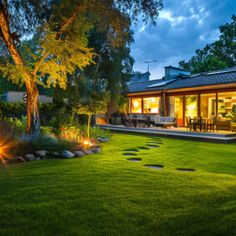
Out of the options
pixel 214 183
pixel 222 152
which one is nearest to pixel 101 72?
pixel 222 152

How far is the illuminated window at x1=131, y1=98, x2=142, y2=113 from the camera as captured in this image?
20.3m

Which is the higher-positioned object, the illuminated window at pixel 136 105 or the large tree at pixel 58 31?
the large tree at pixel 58 31

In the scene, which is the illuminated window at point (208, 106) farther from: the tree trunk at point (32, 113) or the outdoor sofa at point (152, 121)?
the tree trunk at point (32, 113)

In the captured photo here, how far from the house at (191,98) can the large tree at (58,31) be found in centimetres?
777

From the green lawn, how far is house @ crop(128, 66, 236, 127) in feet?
32.1

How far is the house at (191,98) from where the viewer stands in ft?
48.4

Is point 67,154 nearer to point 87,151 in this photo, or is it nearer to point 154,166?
point 87,151

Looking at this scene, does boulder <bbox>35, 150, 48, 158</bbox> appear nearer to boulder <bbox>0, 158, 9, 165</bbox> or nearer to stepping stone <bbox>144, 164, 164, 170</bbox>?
boulder <bbox>0, 158, 9, 165</bbox>

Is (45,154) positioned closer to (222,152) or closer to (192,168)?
(192,168)

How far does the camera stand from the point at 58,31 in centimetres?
852

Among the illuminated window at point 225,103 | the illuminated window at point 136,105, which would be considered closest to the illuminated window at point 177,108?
the illuminated window at point 225,103

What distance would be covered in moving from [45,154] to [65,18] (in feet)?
14.1

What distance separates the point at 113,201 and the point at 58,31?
6619mm

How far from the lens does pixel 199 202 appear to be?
11.7 ft
